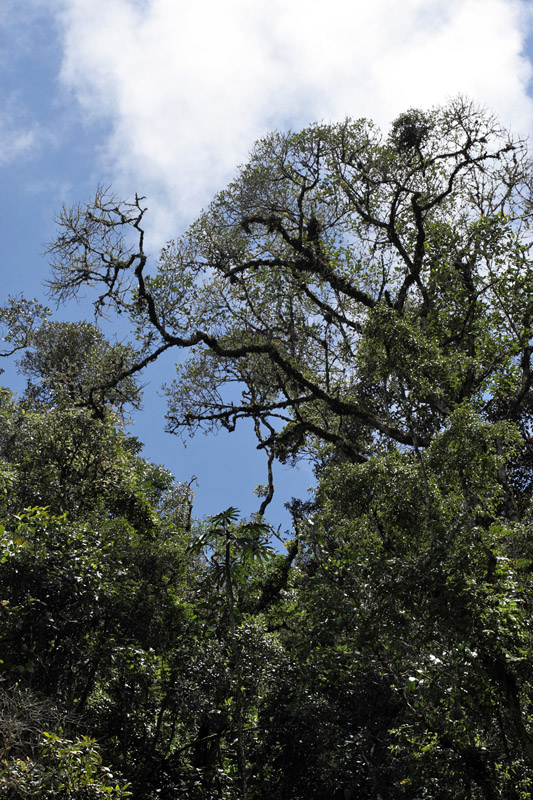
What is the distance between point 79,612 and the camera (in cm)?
732

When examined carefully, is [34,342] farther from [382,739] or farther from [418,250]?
[382,739]

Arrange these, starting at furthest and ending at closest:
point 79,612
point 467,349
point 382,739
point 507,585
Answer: point 467,349 → point 382,739 → point 79,612 → point 507,585

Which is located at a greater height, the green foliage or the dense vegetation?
the dense vegetation

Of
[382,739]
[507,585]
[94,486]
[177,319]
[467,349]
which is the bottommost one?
[382,739]

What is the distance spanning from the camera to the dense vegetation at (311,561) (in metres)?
6.50

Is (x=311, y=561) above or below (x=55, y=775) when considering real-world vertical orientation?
above

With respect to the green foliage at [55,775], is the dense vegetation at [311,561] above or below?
above

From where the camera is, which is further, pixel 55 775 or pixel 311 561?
pixel 311 561

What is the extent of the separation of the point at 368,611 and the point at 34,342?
58.1ft

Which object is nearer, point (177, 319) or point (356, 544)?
point (356, 544)

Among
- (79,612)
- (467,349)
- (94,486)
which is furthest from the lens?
(467,349)

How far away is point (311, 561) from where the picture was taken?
47.2 ft

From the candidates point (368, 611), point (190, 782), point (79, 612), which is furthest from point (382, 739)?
point (79, 612)

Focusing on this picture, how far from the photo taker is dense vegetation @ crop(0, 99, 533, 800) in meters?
6.50
